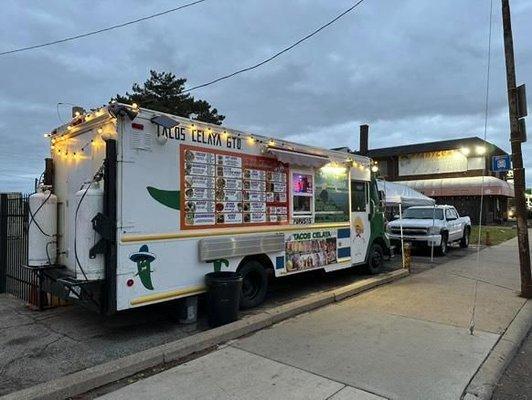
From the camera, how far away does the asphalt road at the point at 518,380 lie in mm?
4602

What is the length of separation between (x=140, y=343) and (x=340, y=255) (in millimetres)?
5264

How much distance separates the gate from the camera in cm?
823

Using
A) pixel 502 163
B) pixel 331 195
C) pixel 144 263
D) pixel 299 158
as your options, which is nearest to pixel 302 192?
pixel 299 158

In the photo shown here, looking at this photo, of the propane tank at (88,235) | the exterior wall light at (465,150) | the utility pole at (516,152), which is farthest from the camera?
the exterior wall light at (465,150)

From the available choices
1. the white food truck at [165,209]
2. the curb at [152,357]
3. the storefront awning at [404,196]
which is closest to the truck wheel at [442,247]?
the storefront awning at [404,196]

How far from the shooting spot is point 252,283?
8.02 metres

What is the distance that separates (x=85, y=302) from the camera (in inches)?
239

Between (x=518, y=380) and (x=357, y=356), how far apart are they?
1.76 m

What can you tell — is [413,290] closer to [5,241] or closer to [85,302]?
[85,302]

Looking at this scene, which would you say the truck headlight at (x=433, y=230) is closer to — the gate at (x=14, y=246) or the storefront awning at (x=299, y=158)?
the storefront awning at (x=299, y=158)

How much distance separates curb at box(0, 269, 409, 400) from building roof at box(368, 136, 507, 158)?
1396 inches

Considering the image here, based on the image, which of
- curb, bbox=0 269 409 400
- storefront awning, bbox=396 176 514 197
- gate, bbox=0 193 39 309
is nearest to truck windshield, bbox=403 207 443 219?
curb, bbox=0 269 409 400

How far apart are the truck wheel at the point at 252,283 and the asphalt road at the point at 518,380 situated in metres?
3.99

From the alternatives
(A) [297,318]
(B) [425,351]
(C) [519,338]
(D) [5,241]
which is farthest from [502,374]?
(D) [5,241]
